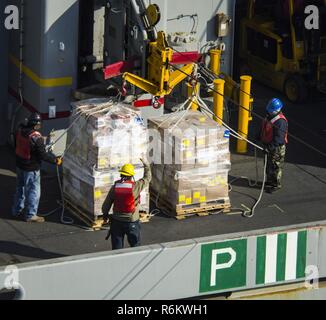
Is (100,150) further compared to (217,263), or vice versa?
(100,150)

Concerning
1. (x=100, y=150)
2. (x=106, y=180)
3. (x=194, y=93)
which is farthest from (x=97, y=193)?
(x=194, y=93)

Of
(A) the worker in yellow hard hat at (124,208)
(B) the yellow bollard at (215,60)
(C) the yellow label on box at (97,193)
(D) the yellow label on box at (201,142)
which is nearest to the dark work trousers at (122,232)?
(A) the worker in yellow hard hat at (124,208)

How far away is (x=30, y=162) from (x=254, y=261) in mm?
4345

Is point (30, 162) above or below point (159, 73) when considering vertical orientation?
below

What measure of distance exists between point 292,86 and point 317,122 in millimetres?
1301

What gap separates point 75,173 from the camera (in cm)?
1471

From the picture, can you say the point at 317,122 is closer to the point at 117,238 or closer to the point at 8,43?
the point at 8,43

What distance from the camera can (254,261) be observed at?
11242 millimetres

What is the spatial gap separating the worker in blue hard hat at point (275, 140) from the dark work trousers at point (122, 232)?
3523 mm

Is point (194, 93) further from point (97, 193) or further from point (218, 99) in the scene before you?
point (97, 193)

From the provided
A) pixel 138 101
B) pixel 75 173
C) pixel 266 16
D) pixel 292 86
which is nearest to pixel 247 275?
pixel 75 173

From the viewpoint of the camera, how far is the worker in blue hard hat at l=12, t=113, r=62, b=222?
1430 cm

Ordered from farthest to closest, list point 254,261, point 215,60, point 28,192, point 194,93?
point 215,60 < point 194,93 < point 28,192 < point 254,261

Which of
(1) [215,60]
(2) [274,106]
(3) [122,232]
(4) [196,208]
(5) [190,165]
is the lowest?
(4) [196,208]
